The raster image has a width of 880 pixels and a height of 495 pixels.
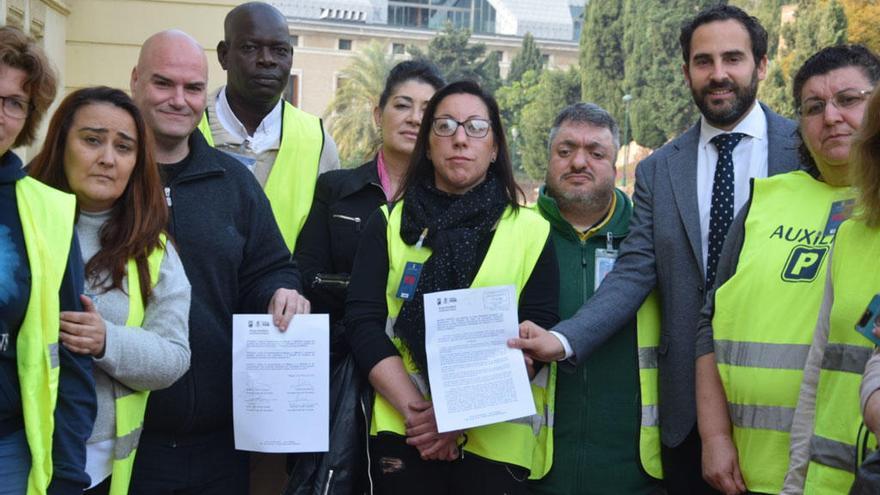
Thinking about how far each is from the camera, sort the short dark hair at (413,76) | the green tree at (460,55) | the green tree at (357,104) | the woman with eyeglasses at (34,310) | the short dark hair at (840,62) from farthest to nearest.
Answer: the green tree at (460,55), the green tree at (357,104), the short dark hair at (413,76), the short dark hair at (840,62), the woman with eyeglasses at (34,310)

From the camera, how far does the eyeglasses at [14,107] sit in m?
3.01

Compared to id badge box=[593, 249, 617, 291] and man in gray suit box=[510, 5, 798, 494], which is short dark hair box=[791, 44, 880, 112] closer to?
man in gray suit box=[510, 5, 798, 494]

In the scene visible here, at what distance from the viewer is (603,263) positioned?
4.26 m

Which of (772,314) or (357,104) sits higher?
(357,104)

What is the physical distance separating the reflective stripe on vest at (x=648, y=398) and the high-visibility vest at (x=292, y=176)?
5.04 ft

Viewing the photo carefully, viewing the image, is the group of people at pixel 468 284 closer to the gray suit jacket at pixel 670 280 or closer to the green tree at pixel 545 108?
the gray suit jacket at pixel 670 280

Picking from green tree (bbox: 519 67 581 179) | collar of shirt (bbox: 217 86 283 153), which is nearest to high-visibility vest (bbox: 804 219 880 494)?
collar of shirt (bbox: 217 86 283 153)

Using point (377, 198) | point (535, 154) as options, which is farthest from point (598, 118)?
point (535, 154)

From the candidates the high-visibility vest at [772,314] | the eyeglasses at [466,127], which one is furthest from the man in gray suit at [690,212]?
the eyeglasses at [466,127]

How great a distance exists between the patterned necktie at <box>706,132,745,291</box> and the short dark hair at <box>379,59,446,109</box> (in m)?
1.33

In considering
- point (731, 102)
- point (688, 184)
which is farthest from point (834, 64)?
point (688, 184)

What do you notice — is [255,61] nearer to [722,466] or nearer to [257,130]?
[257,130]

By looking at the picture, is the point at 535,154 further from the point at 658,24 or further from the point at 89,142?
the point at 89,142

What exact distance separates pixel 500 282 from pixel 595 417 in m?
0.70
